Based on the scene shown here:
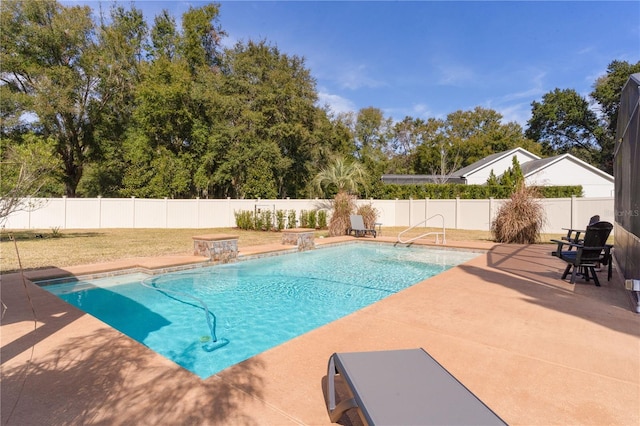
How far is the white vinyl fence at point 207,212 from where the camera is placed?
14641mm

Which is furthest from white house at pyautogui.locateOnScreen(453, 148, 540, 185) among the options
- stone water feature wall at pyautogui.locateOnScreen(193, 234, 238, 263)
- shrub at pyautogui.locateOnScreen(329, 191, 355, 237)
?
stone water feature wall at pyautogui.locateOnScreen(193, 234, 238, 263)

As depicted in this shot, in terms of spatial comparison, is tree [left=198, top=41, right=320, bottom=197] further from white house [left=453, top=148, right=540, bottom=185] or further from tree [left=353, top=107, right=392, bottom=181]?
tree [left=353, top=107, right=392, bottom=181]

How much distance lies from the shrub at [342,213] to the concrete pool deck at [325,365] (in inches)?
367

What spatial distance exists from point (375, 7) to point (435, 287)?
12.0 m

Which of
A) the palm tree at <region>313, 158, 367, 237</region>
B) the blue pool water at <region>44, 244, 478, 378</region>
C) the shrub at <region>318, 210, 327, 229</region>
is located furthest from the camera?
the shrub at <region>318, 210, 327, 229</region>

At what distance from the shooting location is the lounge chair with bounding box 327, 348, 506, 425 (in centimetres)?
153

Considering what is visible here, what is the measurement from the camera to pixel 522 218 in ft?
36.6

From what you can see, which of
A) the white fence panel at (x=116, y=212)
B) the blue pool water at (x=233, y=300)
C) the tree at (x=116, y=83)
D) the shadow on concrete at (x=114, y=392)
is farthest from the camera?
the tree at (x=116, y=83)

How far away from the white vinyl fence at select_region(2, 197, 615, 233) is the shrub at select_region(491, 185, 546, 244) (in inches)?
170

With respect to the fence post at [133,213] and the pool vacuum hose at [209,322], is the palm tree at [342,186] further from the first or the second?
the fence post at [133,213]

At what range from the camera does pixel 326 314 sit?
5.06 m

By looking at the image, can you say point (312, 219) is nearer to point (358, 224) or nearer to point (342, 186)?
point (342, 186)

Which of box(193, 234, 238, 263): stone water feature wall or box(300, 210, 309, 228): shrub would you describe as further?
box(300, 210, 309, 228): shrub

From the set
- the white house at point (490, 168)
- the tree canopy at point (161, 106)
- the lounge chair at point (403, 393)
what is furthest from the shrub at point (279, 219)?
the white house at point (490, 168)
